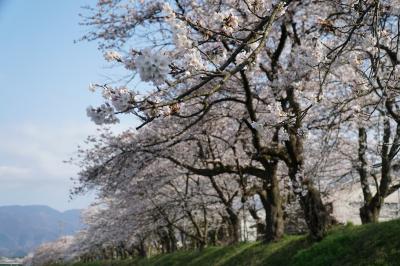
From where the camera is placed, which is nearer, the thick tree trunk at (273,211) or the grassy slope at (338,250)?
the grassy slope at (338,250)

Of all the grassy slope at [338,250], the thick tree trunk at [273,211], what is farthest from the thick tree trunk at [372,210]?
the thick tree trunk at [273,211]

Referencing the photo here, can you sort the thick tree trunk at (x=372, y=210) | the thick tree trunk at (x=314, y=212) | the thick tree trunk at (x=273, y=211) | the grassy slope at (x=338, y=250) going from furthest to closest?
the thick tree trunk at (x=273, y=211) < the thick tree trunk at (x=372, y=210) < the thick tree trunk at (x=314, y=212) < the grassy slope at (x=338, y=250)

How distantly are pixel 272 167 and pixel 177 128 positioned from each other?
11.9ft

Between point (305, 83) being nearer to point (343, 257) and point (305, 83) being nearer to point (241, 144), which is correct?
point (343, 257)

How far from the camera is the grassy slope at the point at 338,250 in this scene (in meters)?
11.4

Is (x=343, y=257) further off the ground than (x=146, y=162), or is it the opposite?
(x=146, y=162)

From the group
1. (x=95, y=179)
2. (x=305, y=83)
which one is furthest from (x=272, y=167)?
(x=95, y=179)

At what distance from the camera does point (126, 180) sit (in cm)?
1772

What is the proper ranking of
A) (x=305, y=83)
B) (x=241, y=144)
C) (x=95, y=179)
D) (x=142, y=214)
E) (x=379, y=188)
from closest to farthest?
(x=305, y=83)
(x=379, y=188)
(x=95, y=179)
(x=241, y=144)
(x=142, y=214)

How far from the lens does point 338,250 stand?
13109mm

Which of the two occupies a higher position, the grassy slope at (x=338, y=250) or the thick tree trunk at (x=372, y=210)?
the thick tree trunk at (x=372, y=210)

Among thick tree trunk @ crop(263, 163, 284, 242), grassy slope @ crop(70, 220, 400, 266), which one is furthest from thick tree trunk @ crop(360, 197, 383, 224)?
thick tree trunk @ crop(263, 163, 284, 242)

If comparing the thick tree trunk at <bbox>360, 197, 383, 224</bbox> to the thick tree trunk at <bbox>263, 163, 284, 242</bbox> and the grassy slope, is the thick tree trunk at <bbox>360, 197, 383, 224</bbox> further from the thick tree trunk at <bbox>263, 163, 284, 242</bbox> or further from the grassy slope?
the thick tree trunk at <bbox>263, 163, 284, 242</bbox>

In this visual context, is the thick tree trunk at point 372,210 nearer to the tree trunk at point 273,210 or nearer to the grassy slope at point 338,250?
the grassy slope at point 338,250
